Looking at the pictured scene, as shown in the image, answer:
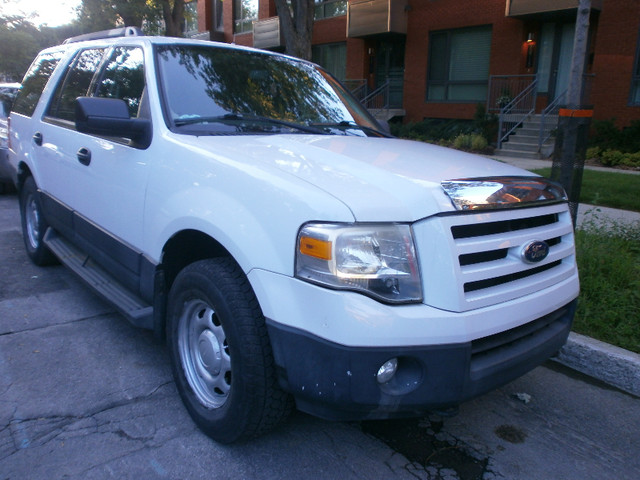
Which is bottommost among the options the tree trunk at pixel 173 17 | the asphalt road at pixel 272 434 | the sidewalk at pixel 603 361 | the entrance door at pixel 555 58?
the asphalt road at pixel 272 434

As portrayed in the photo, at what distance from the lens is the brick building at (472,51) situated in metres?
13.5

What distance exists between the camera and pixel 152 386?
3.30 m

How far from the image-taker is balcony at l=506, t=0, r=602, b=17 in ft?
43.9

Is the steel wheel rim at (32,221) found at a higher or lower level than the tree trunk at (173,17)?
lower

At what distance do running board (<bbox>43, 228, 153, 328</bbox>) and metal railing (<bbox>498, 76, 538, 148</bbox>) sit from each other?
41.2 ft

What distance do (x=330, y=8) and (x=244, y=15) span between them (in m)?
6.68

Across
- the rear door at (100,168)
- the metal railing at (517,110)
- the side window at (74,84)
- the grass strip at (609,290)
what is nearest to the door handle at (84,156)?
the rear door at (100,168)

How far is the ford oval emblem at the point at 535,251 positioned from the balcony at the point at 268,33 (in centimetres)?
2220

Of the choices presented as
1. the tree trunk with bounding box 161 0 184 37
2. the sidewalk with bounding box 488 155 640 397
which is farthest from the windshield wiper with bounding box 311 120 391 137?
the tree trunk with bounding box 161 0 184 37

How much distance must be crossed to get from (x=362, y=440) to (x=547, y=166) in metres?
10.6

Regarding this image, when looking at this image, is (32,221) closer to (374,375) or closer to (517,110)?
(374,375)

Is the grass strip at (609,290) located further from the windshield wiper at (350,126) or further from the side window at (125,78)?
the side window at (125,78)

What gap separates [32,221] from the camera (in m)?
5.44

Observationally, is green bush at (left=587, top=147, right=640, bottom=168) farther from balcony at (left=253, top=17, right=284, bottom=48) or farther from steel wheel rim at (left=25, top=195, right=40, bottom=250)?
balcony at (left=253, top=17, right=284, bottom=48)
